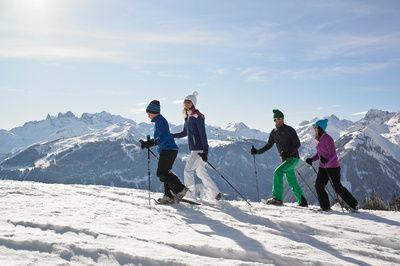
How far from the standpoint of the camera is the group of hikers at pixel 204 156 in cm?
821

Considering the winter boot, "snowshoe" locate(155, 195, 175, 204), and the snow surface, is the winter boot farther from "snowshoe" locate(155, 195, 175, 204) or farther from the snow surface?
"snowshoe" locate(155, 195, 175, 204)

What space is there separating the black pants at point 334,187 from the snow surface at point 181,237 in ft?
2.86

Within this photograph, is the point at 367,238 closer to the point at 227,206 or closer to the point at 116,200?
the point at 227,206

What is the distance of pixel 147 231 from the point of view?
482 cm

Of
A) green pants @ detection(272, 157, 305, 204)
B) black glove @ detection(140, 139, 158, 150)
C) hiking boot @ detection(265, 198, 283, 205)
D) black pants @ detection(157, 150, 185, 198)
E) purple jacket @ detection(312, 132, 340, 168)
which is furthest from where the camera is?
hiking boot @ detection(265, 198, 283, 205)

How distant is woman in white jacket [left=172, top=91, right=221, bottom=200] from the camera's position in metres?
8.94

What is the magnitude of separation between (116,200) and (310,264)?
19.0ft

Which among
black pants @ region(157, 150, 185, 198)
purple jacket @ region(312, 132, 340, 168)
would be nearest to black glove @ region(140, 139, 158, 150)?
black pants @ region(157, 150, 185, 198)

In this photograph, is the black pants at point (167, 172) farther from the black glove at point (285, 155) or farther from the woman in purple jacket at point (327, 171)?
the woman in purple jacket at point (327, 171)

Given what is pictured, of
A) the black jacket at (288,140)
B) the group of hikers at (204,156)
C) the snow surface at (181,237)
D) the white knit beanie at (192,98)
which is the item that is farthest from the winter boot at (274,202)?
the white knit beanie at (192,98)

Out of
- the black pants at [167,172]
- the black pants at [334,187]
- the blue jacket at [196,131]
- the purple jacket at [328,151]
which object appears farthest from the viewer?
the blue jacket at [196,131]

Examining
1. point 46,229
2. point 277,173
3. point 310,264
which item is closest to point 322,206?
point 277,173

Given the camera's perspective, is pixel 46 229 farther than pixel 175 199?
No

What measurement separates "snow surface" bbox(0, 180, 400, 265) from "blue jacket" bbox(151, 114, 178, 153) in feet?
5.61
